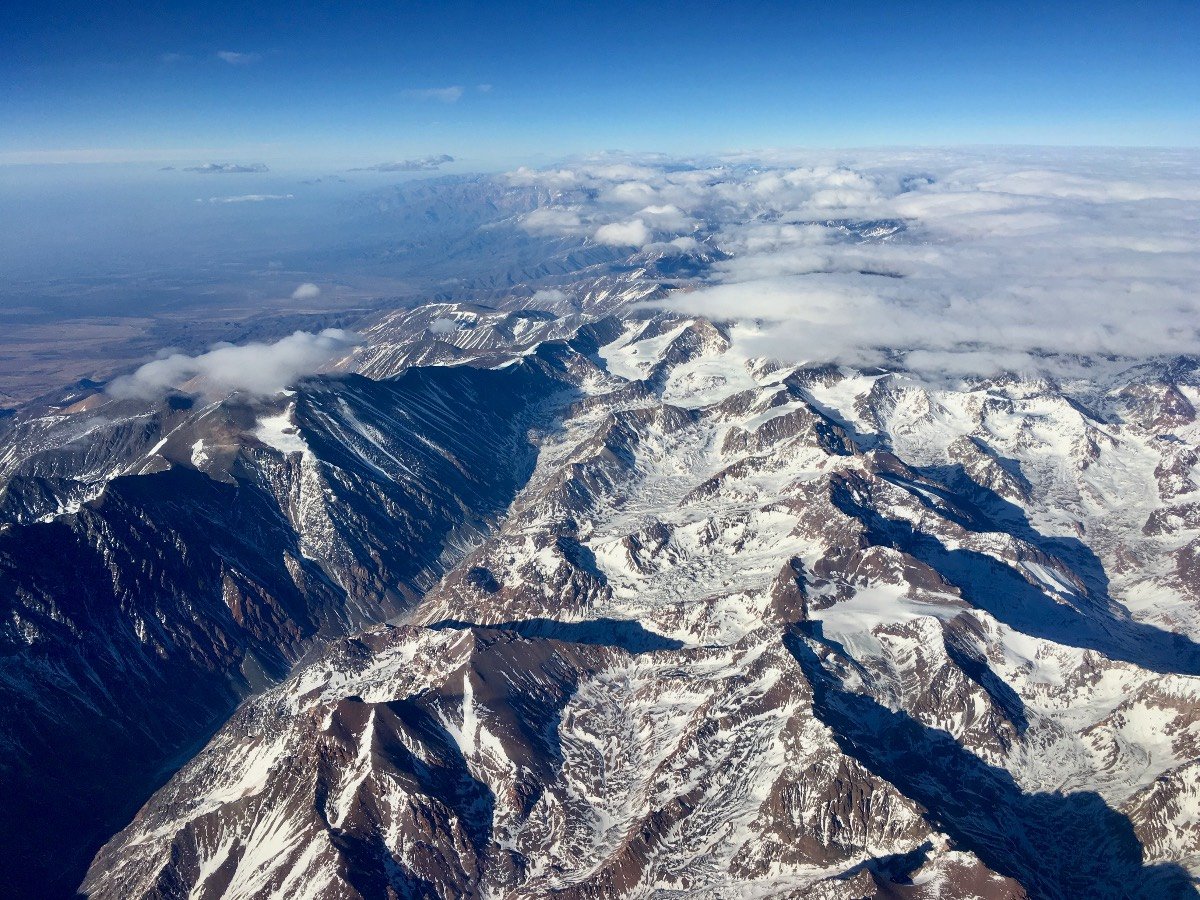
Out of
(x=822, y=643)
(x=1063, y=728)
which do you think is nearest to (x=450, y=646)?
(x=822, y=643)

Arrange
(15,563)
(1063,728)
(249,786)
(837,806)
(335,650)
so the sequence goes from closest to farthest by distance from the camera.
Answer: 1. (837,806)
2. (249,786)
3. (1063,728)
4. (335,650)
5. (15,563)

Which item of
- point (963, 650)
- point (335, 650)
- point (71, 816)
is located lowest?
point (71, 816)

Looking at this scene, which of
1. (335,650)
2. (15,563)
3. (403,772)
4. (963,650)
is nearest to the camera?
(403,772)

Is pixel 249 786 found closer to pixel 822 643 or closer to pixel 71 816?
pixel 71 816

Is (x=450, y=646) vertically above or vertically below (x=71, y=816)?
above

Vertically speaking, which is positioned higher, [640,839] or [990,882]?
[990,882]

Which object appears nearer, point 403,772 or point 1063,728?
point 403,772

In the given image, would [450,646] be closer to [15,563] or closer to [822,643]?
[822,643]

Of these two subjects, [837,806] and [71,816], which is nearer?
[837,806]

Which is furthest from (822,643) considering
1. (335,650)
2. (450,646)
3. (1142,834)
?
(335,650)
